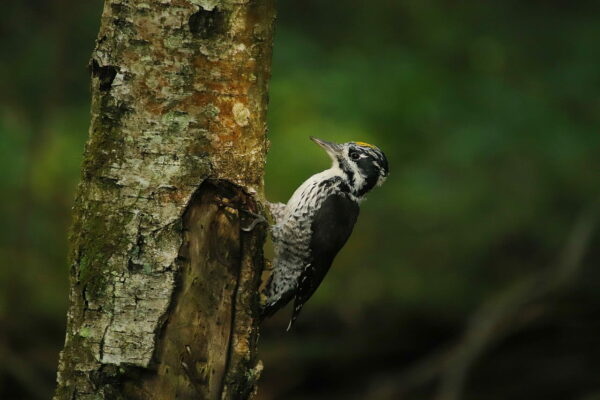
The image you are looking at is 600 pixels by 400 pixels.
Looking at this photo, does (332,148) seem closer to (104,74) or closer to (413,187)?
(413,187)

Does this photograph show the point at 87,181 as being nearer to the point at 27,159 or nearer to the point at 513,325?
the point at 27,159

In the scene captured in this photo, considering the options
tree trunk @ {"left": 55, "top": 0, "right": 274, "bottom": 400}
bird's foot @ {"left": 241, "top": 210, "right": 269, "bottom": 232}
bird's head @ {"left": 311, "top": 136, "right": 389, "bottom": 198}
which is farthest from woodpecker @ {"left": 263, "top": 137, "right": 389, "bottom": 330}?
tree trunk @ {"left": 55, "top": 0, "right": 274, "bottom": 400}

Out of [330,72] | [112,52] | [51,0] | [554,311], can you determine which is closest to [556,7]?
[330,72]

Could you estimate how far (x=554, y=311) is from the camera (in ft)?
20.6

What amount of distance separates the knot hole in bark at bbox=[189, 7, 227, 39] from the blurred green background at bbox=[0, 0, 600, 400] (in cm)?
239

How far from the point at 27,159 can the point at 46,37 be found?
1.32 metres

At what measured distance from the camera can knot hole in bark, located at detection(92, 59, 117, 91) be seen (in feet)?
8.09

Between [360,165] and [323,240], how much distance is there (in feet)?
1.62

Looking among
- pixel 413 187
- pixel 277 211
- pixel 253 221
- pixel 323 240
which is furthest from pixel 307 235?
pixel 413 187

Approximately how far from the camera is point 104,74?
247 cm

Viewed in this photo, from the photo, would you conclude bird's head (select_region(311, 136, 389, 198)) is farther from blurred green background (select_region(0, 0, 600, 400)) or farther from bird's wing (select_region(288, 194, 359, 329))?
blurred green background (select_region(0, 0, 600, 400))

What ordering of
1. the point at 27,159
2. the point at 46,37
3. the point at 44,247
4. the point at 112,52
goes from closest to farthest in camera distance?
the point at 112,52, the point at 27,159, the point at 44,247, the point at 46,37

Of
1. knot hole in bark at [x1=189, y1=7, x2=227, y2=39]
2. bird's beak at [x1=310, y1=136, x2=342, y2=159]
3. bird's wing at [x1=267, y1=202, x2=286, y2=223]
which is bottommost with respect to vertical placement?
Answer: knot hole in bark at [x1=189, y1=7, x2=227, y2=39]

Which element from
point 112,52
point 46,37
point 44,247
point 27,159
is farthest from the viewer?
point 46,37
